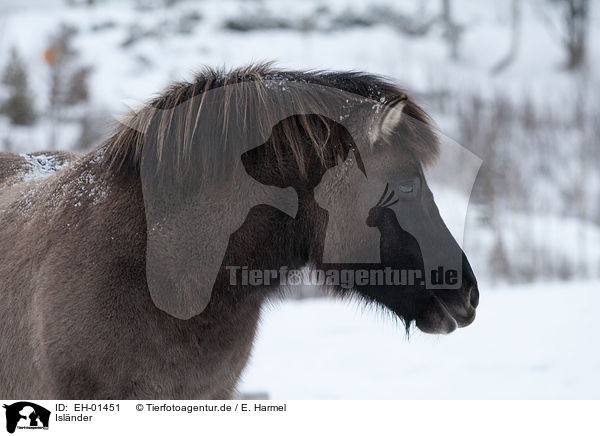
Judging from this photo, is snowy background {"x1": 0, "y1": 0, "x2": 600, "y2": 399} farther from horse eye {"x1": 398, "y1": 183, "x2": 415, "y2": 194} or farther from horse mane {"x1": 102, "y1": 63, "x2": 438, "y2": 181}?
horse eye {"x1": 398, "y1": 183, "x2": 415, "y2": 194}

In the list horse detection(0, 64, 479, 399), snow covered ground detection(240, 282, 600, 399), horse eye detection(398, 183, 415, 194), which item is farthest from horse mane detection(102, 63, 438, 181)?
snow covered ground detection(240, 282, 600, 399)

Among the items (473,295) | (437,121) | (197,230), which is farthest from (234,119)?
(437,121)

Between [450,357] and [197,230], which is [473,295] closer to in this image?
[197,230]

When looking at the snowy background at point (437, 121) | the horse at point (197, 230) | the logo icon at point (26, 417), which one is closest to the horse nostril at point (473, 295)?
the horse at point (197, 230)

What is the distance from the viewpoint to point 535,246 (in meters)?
14.9

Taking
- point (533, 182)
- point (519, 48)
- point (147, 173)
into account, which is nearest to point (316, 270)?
point (147, 173)

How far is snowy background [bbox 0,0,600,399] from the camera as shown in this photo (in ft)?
15.3

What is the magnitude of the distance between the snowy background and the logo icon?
0.98 meters

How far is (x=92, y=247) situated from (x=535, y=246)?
14.6 metres

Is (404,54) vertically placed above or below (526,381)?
above

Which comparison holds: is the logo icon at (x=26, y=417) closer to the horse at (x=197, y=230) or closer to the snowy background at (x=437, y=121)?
the horse at (x=197, y=230)

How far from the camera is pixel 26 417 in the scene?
81.0 inches

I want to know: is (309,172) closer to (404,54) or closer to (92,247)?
(92,247)

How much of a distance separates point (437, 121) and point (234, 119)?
56.6ft
